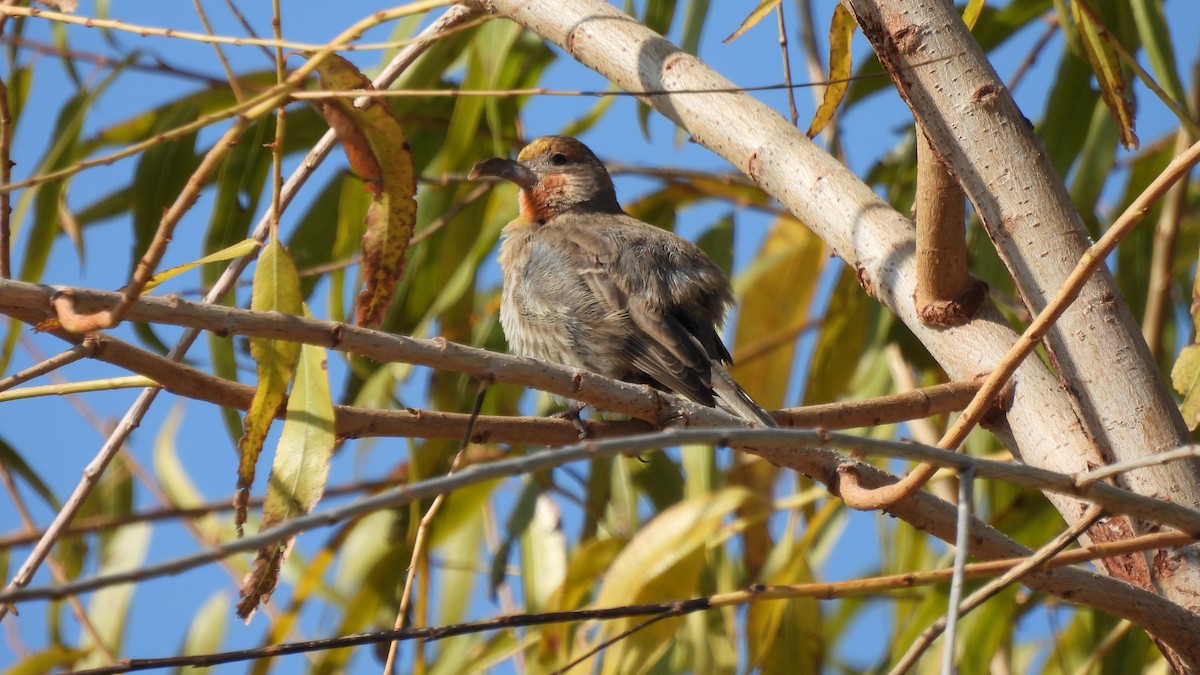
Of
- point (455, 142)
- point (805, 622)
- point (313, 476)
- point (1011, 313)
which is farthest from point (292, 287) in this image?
point (1011, 313)

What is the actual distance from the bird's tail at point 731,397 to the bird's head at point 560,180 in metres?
1.34

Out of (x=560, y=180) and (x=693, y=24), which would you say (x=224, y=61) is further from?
(x=560, y=180)

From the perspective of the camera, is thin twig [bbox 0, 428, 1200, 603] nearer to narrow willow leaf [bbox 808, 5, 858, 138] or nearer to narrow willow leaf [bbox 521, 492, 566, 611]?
narrow willow leaf [bbox 808, 5, 858, 138]

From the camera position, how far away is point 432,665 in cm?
360

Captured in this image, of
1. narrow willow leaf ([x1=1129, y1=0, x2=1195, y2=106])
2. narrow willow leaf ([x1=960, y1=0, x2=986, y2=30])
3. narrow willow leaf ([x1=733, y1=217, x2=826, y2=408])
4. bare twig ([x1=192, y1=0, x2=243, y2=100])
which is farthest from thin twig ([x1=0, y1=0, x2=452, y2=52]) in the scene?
narrow willow leaf ([x1=733, y1=217, x2=826, y2=408])

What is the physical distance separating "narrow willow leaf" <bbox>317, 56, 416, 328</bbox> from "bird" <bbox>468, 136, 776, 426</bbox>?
1.23 meters

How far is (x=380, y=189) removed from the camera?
6.82 feet

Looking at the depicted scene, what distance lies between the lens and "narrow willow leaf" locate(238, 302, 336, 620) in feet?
6.07

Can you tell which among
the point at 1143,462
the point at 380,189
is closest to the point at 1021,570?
the point at 1143,462

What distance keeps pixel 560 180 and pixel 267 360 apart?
9.05ft

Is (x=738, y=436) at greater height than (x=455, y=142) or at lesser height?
lesser

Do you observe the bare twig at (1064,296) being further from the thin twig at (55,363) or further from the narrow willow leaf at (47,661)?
the narrow willow leaf at (47,661)

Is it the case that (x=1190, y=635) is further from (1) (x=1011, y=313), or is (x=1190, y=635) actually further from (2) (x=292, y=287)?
(1) (x=1011, y=313)

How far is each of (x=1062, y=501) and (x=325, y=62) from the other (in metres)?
1.36
